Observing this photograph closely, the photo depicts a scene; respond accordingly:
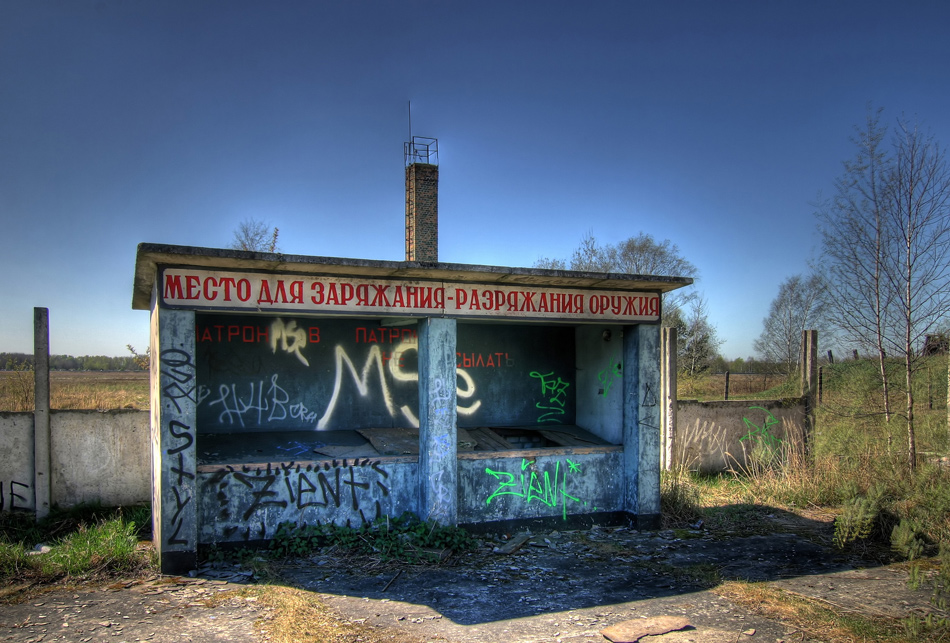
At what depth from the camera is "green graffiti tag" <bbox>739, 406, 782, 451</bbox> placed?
1088 cm

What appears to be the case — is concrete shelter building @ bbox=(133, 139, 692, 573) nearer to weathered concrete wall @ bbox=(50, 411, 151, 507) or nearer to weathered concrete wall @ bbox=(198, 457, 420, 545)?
weathered concrete wall @ bbox=(198, 457, 420, 545)

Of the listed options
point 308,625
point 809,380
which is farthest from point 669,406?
point 308,625

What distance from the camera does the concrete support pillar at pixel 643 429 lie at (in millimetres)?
7383

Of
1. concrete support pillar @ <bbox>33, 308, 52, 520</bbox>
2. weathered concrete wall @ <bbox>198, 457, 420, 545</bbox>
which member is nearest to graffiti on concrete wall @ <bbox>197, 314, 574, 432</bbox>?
weathered concrete wall @ <bbox>198, 457, 420, 545</bbox>

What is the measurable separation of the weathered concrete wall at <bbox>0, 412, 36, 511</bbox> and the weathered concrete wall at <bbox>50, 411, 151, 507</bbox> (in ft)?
0.77

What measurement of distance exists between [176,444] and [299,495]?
51.3 inches

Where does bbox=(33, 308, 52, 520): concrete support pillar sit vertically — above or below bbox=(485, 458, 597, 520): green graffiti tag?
above

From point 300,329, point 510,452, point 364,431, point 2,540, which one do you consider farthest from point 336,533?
point 2,540

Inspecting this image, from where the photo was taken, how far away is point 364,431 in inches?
300

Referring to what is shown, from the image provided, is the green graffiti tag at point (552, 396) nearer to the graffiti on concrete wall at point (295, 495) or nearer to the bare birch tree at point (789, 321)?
the graffiti on concrete wall at point (295, 495)

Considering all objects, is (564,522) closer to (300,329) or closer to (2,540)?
(300,329)

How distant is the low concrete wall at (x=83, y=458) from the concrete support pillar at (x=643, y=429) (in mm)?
5973

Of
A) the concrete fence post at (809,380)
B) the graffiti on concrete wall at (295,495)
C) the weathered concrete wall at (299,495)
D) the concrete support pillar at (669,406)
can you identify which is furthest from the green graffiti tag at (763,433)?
the graffiti on concrete wall at (295,495)

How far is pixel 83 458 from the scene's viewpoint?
756 centimetres
